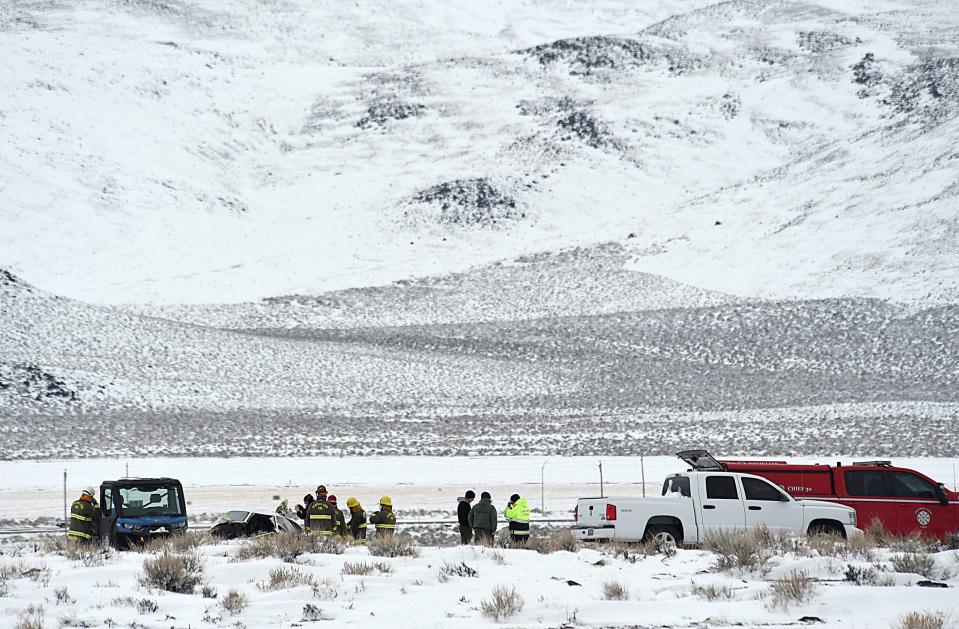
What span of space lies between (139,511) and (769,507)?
9363 mm

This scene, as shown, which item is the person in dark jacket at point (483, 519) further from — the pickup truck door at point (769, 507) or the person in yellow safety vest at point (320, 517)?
the pickup truck door at point (769, 507)

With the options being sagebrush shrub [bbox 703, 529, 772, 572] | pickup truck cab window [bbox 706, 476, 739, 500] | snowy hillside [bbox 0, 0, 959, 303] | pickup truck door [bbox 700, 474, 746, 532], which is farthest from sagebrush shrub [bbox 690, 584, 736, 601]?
snowy hillside [bbox 0, 0, 959, 303]

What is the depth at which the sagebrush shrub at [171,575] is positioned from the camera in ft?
38.5

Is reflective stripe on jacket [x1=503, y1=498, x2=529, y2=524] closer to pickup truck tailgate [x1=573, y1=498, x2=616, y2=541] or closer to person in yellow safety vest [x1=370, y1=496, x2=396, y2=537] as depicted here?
pickup truck tailgate [x1=573, y1=498, x2=616, y2=541]

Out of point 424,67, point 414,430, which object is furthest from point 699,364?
point 424,67

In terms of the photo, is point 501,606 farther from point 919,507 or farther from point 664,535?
point 919,507

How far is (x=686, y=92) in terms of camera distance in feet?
430

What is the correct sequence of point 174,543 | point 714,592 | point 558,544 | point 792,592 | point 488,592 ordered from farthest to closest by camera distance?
point 558,544, point 174,543, point 488,592, point 714,592, point 792,592

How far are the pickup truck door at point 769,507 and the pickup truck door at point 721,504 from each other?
0.41 feet

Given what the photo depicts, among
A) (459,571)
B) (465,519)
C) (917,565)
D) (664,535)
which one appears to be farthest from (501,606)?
(465,519)

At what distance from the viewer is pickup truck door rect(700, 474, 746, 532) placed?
16188 millimetres

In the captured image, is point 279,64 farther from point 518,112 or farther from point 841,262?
point 841,262

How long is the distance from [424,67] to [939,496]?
138 m

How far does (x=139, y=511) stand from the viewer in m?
17.0
